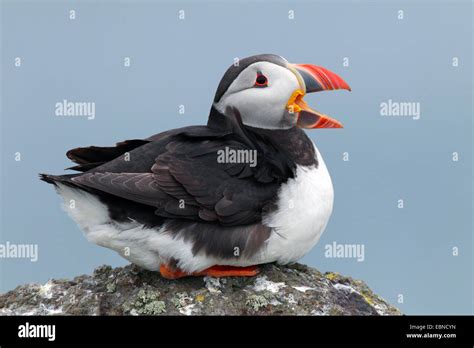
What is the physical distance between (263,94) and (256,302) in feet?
5.95

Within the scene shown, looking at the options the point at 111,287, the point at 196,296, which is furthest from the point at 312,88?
the point at 111,287

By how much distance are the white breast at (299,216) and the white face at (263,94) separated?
56 centimetres

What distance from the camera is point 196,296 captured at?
5574mm

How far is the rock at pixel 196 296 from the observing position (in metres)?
5.52

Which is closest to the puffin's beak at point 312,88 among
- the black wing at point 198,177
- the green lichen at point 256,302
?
the black wing at point 198,177

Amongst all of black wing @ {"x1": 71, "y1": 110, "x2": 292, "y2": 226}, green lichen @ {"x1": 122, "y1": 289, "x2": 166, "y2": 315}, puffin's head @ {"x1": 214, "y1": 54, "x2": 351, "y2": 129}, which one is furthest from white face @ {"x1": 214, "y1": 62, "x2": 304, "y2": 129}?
green lichen @ {"x1": 122, "y1": 289, "x2": 166, "y2": 315}

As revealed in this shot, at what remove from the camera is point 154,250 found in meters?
5.47

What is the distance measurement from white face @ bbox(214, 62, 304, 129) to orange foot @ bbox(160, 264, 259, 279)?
1.33 metres

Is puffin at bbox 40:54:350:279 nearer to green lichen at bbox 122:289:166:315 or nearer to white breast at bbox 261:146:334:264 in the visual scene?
white breast at bbox 261:146:334:264

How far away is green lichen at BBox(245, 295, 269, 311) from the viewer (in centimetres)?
549

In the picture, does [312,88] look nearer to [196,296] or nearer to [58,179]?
[196,296]
